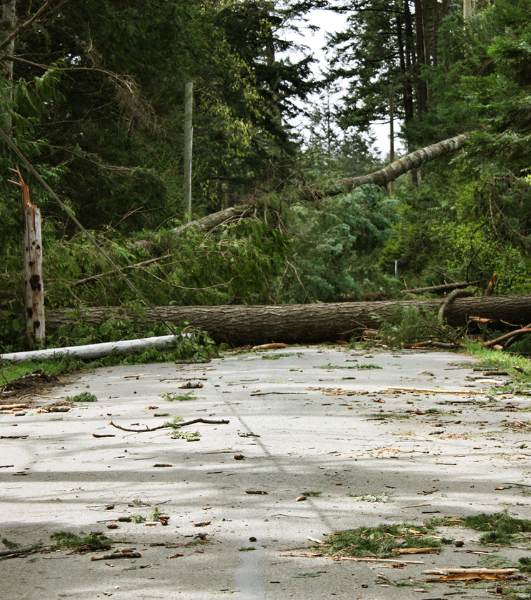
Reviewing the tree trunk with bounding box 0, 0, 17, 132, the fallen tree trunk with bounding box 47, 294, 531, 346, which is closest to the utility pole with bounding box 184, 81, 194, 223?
the tree trunk with bounding box 0, 0, 17, 132

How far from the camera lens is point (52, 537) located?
2510 millimetres

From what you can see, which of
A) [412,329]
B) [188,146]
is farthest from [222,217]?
[188,146]

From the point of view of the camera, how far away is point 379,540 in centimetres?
240

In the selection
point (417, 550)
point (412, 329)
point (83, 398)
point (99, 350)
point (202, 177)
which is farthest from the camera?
point (202, 177)

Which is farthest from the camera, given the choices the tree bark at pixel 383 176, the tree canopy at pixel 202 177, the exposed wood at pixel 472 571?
the tree bark at pixel 383 176

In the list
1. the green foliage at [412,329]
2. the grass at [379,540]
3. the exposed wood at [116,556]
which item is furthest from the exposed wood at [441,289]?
the exposed wood at [116,556]

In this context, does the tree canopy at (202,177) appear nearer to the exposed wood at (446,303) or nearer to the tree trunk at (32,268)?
the tree trunk at (32,268)

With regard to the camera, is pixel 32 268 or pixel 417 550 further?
pixel 32 268

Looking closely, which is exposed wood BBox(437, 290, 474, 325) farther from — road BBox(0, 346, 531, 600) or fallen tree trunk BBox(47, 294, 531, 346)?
road BBox(0, 346, 531, 600)

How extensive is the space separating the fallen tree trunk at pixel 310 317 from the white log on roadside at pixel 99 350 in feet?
2.26

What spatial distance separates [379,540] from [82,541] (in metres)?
1.11

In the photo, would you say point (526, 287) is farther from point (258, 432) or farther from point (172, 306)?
point (258, 432)

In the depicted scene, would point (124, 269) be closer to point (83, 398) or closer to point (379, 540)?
point (83, 398)

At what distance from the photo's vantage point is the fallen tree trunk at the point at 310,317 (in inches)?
428
